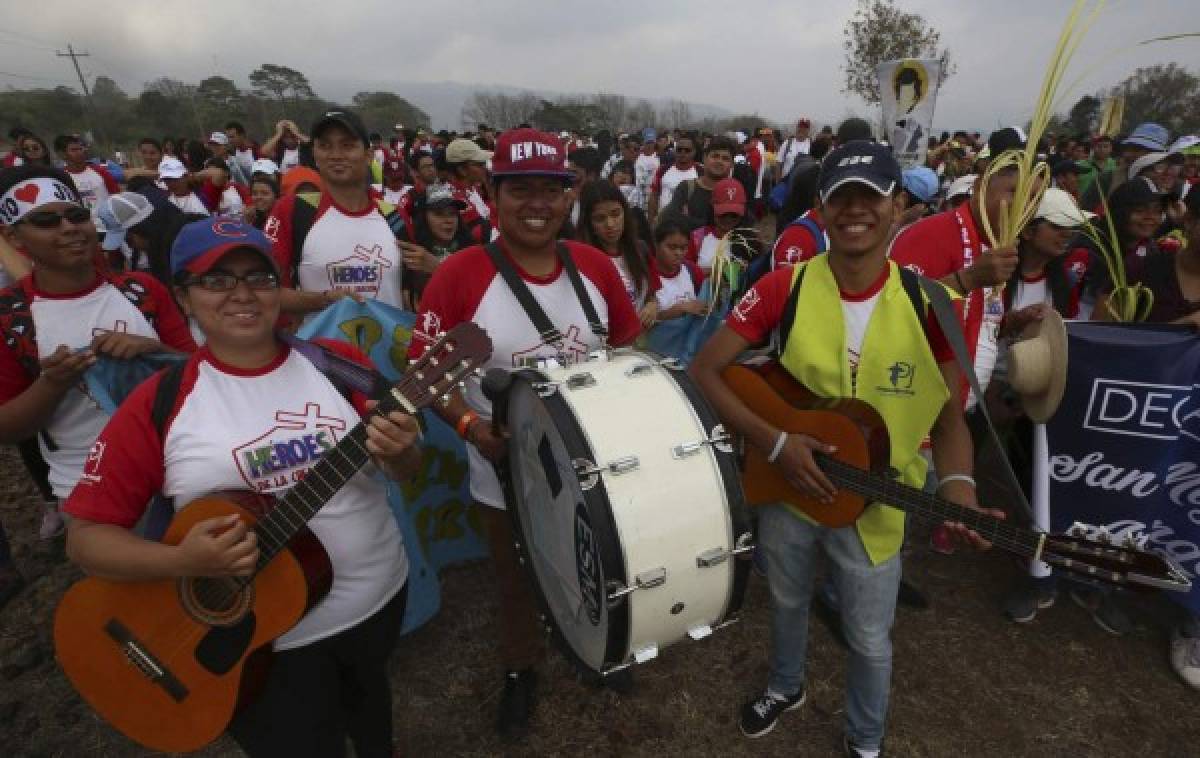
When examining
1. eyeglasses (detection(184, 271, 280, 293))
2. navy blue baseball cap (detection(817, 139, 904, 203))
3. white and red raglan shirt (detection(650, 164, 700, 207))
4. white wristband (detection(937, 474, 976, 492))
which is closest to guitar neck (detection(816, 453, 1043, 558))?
white wristband (detection(937, 474, 976, 492))

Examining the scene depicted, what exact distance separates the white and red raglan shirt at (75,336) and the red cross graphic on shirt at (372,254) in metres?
1.07

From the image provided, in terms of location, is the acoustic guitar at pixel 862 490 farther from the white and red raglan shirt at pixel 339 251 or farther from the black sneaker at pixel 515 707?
the white and red raglan shirt at pixel 339 251

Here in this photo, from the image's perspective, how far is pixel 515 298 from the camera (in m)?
2.64

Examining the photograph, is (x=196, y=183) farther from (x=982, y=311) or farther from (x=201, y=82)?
(x=201, y=82)

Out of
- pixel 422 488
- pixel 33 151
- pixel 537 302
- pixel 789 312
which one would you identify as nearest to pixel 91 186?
pixel 33 151

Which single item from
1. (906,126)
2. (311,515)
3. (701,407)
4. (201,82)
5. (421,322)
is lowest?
(311,515)

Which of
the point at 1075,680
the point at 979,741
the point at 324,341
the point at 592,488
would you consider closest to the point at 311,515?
the point at 324,341

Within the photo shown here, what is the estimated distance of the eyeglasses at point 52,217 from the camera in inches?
108

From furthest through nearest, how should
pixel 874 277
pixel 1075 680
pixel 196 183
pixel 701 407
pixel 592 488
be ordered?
pixel 196 183 < pixel 1075 680 < pixel 874 277 < pixel 701 407 < pixel 592 488

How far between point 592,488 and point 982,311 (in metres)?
2.84

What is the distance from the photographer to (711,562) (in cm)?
203

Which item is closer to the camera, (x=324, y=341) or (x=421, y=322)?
(x=324, y=341)

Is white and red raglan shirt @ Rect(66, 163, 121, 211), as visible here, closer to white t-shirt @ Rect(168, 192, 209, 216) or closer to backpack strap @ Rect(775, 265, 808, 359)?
white t-shirt @ Rect(168, 192, 209, 216)

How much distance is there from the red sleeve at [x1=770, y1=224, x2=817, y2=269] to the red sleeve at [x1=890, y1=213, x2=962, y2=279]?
0.51 metres
